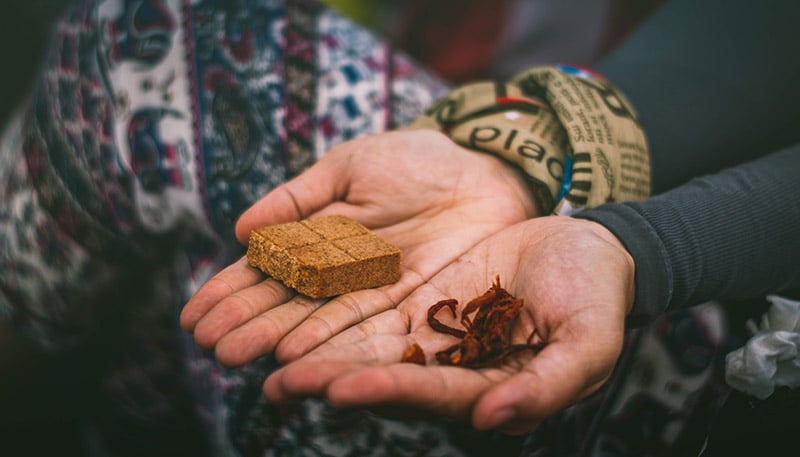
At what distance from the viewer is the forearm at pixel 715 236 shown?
1303 millimetres

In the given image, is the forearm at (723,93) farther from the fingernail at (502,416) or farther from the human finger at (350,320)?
the fingernail at (502,416)

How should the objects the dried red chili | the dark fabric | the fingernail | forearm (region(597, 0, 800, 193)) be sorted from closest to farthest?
the fingernail, the dried red chili, the dark fabric, forearm (region(597, 0, 800, 193))

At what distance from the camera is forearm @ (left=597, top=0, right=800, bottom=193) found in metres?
1.94

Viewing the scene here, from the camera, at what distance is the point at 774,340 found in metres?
1.40

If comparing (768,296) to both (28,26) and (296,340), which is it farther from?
(28,26)

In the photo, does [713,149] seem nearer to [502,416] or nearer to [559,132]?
[559,132]

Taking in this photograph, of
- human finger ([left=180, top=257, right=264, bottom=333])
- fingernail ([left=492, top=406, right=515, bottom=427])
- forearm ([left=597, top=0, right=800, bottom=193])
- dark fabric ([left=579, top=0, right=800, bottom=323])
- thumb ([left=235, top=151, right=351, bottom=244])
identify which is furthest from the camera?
forearm ([left=597, top=0, right=800, bottom=193])

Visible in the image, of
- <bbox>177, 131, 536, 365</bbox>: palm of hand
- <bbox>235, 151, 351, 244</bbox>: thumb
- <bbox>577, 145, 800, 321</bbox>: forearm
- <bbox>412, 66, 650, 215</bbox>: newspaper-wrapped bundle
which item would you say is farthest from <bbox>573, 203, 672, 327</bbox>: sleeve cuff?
<bbox>235, 151, 351, 244</bbox>: thumb

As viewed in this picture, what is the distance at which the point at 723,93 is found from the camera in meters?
1.98

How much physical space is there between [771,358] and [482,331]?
72cm

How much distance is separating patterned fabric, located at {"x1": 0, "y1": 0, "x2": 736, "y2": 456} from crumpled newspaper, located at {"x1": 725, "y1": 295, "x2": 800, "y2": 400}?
4.23 feet

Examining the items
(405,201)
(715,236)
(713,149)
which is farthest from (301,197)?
(713,149)

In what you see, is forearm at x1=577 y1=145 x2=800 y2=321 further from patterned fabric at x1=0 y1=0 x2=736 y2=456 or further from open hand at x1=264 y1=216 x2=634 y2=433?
patterned fabric at x1=0 y1=0 x2=736 y2=456

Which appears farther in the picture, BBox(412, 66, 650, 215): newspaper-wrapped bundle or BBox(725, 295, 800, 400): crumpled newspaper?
BBox(412, 66, 650, 215): newspaper-wrapped bundle
